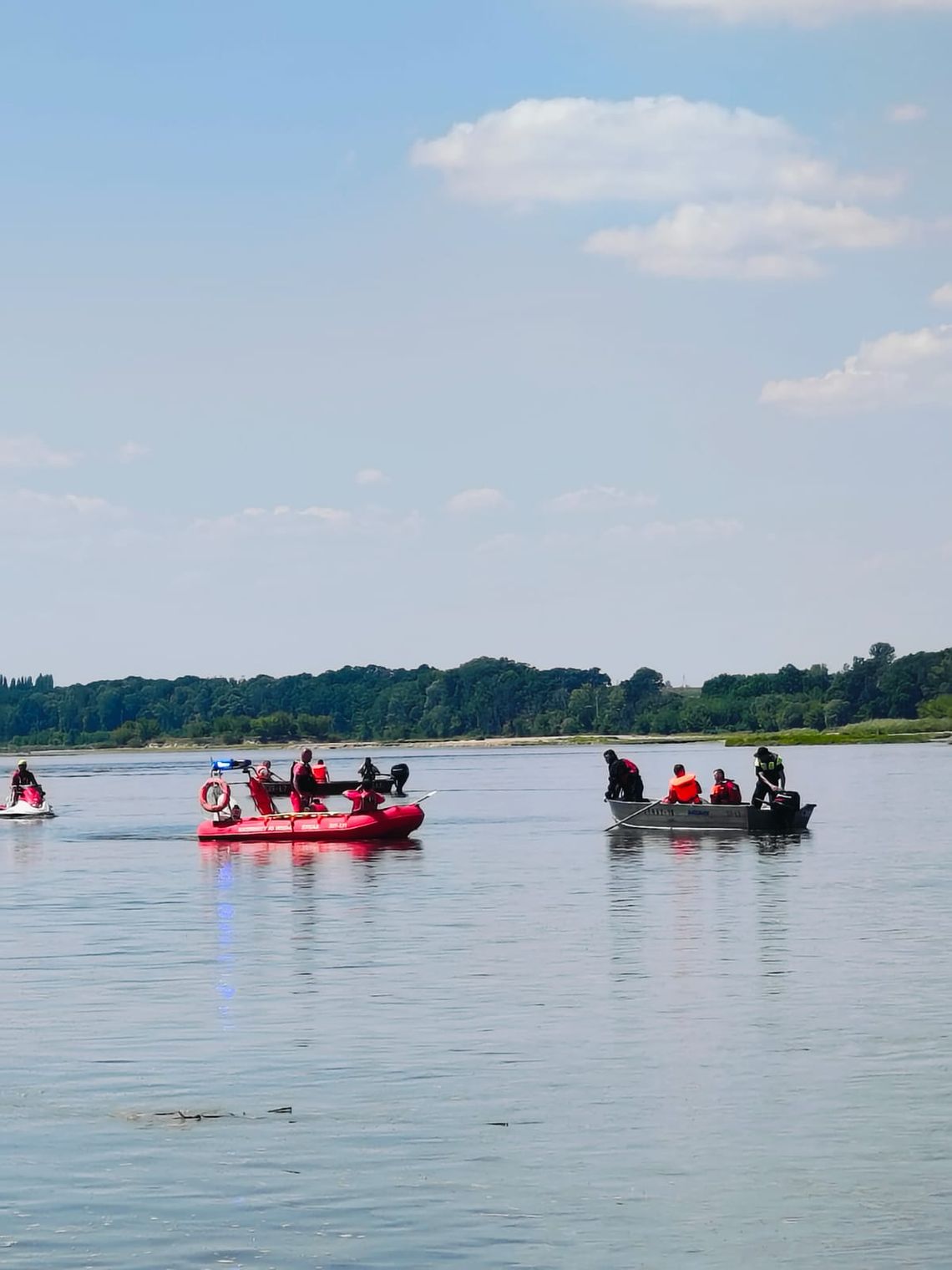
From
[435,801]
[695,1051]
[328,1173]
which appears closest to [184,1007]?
[695,1051]

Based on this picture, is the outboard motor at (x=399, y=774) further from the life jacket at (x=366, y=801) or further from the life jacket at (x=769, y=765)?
the life jacket at (x=769, y=765)

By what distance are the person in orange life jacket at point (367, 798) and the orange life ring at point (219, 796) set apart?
401 cm

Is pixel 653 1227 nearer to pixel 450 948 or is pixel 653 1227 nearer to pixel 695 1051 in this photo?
pixel 695 1051

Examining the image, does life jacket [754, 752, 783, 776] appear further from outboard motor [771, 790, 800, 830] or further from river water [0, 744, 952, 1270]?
river water [0, 744, 952, 1270]

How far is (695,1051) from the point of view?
882 inches

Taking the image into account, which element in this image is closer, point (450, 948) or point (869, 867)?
point (450, 948)

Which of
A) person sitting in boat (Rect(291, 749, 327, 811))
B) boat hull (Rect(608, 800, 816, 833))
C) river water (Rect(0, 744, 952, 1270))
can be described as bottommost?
river water (Rect(0, 744, 952, 1270))

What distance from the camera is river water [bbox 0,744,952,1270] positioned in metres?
15.0

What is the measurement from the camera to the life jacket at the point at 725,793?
61562mm

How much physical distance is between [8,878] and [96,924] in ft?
48.0

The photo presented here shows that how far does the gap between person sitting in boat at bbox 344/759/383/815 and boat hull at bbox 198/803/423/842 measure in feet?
0.83

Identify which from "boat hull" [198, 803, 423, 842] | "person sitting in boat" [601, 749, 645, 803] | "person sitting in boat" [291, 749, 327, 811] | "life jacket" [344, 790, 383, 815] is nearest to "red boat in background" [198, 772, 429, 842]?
"boat hull" [198, 803, 423, 842]

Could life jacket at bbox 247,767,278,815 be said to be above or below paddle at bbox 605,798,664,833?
above

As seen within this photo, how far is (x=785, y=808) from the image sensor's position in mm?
60188
